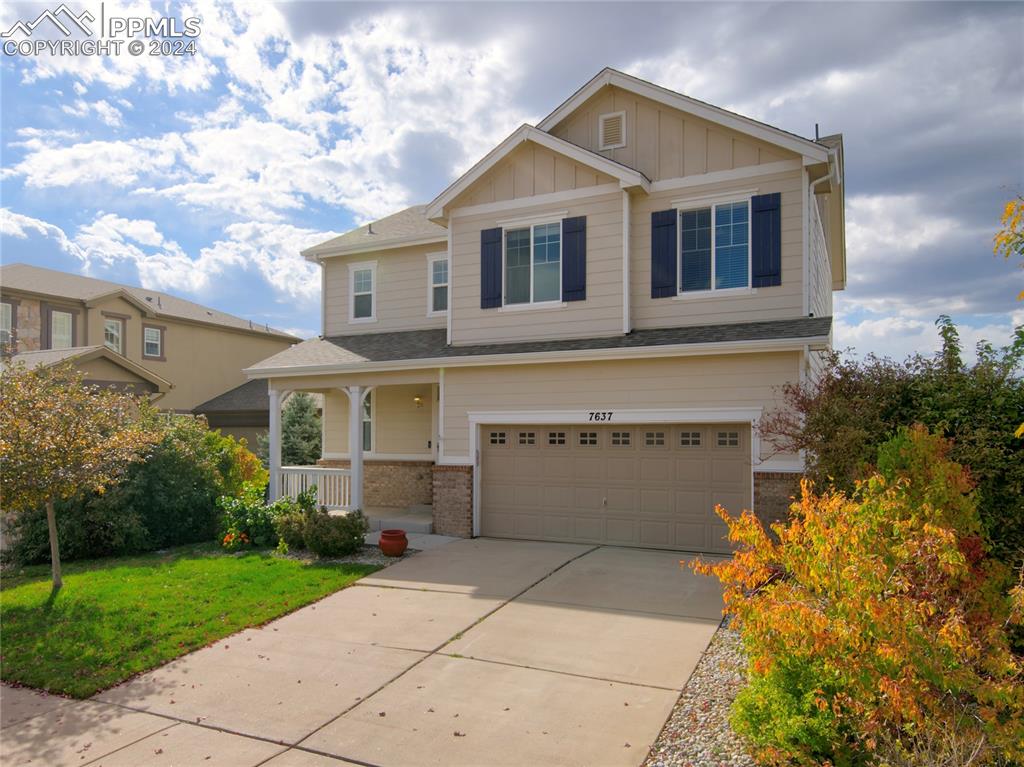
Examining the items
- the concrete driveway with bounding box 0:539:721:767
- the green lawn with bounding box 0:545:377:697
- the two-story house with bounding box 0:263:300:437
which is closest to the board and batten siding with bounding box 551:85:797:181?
the concrete driveway with bounding box 0:539:721:767

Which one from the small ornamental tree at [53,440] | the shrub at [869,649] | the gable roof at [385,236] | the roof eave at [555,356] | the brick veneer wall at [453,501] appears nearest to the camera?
the shrub at [869,649]

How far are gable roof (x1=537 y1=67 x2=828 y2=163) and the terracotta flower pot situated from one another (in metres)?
8.18

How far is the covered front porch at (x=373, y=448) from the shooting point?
13945mm

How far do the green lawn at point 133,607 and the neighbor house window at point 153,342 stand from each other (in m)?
16.6

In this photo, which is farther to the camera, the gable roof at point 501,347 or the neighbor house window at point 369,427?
the neighbor house window at point 369,427

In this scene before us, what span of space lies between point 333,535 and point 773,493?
6858 mm

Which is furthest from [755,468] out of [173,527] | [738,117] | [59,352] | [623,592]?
[59,352]

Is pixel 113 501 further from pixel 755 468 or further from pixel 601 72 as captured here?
pixel 601 72

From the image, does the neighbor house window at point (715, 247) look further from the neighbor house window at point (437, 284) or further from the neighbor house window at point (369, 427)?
the neighbor house window at point (369, 427)

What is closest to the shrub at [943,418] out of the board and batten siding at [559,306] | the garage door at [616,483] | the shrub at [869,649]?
the shrub at [869,649]

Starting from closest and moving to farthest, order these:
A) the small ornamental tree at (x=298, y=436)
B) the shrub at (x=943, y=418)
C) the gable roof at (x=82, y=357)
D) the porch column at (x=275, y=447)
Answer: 1. the shrub at (x=943, y=418)
2. the porch column at (x=275, y=447)
3. the gable roof at (x=82, y=357)
4. the small ornamental tree at (x=298, y=436)

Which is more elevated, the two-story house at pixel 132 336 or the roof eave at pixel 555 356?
the two-story house at pixel 132 336

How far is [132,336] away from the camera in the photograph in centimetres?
2564

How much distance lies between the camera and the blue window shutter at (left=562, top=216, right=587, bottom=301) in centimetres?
1262
